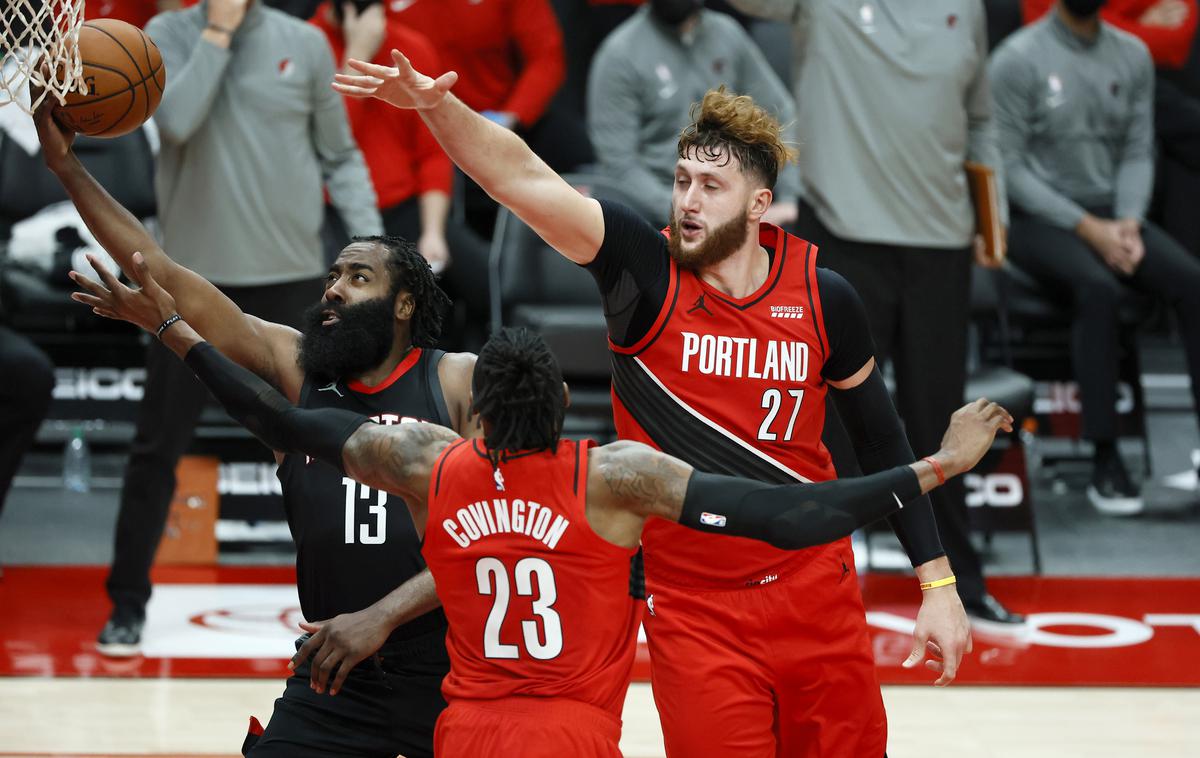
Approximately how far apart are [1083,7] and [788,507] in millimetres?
5343

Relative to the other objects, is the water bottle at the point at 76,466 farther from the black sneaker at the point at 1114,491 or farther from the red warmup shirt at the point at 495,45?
the black sneaker at the point at 1114,491

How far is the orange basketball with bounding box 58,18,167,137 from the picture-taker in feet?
13.0

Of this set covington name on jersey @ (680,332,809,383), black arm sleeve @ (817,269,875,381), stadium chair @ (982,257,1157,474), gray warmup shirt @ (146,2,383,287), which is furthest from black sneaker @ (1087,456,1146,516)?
covington name on jersey @ (680,332,809,383)

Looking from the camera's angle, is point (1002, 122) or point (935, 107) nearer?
point (935, 107)

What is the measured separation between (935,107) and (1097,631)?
6.69ft

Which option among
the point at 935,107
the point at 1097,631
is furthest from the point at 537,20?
the point at 1097,631

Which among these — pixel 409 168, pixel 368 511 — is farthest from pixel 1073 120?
pixel 368 511

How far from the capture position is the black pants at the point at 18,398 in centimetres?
648

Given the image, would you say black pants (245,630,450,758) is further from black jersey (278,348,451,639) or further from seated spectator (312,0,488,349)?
seated spectator (312,0,488,349)

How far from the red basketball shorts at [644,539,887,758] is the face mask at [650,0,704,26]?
4.49 m

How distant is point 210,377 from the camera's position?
140 inches

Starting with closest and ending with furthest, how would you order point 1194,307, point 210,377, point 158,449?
point 210,377, point 158,449, point 1194,307

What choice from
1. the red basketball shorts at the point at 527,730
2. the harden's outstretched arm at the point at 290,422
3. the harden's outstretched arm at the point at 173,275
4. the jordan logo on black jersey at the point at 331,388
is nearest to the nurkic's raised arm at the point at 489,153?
the harden's outstretched arm at the point at 290,422

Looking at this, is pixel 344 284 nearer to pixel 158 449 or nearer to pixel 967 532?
pixel 158 449
